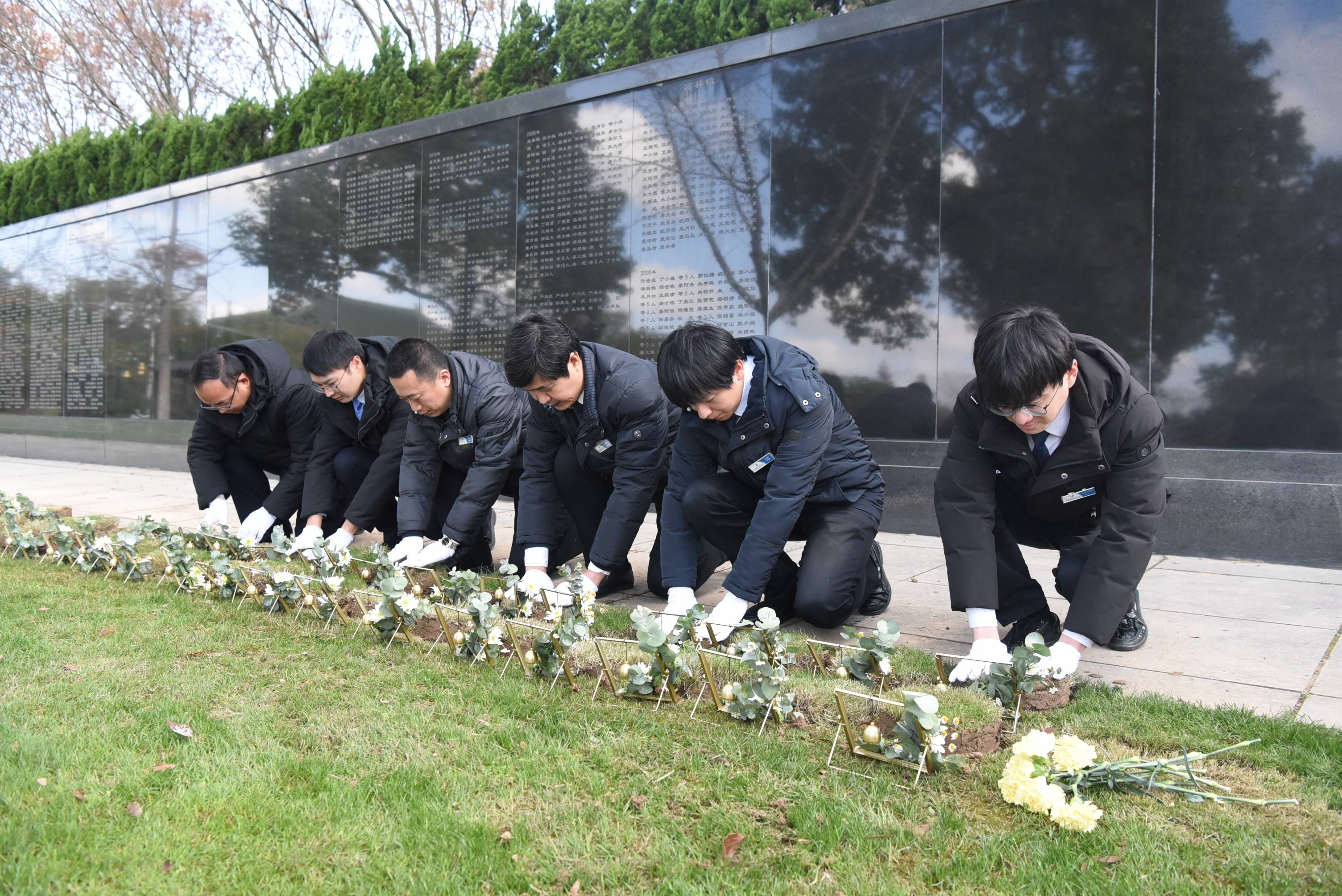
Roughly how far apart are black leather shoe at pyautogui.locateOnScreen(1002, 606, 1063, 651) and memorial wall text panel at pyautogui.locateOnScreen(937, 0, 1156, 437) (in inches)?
114

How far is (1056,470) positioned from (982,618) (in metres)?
0.53

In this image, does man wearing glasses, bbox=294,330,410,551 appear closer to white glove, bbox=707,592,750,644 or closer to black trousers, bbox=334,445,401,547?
black trousers, bbox=334,445,401,547

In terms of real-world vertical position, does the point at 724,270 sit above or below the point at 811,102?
below

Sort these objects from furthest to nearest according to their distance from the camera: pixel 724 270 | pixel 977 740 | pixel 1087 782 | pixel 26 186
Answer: pixel 26 186
pixel 724 270
pixel 977 740
pixel 1087 782

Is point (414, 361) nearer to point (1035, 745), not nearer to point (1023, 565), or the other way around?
point (1023, 565)

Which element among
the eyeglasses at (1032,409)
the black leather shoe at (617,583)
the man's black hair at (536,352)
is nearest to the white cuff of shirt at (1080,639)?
the eyeglasses at (1032,409)

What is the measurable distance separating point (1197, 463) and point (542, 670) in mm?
4398

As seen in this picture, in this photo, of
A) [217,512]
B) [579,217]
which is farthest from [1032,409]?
[579,217]

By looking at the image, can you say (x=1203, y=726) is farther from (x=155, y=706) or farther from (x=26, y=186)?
(x=26, y=186)

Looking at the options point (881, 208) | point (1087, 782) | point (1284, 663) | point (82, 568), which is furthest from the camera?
point (881, 208)

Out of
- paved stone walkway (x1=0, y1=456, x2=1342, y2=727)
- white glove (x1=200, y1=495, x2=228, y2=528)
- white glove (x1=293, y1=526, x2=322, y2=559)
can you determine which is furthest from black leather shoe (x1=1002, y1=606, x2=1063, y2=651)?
white glove (x1=200, y1=495, x2=228, y2=528)

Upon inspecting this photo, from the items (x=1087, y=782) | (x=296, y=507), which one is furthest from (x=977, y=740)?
(x=296, y=507)

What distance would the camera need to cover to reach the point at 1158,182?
5.58 m

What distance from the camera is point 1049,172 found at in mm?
5926
